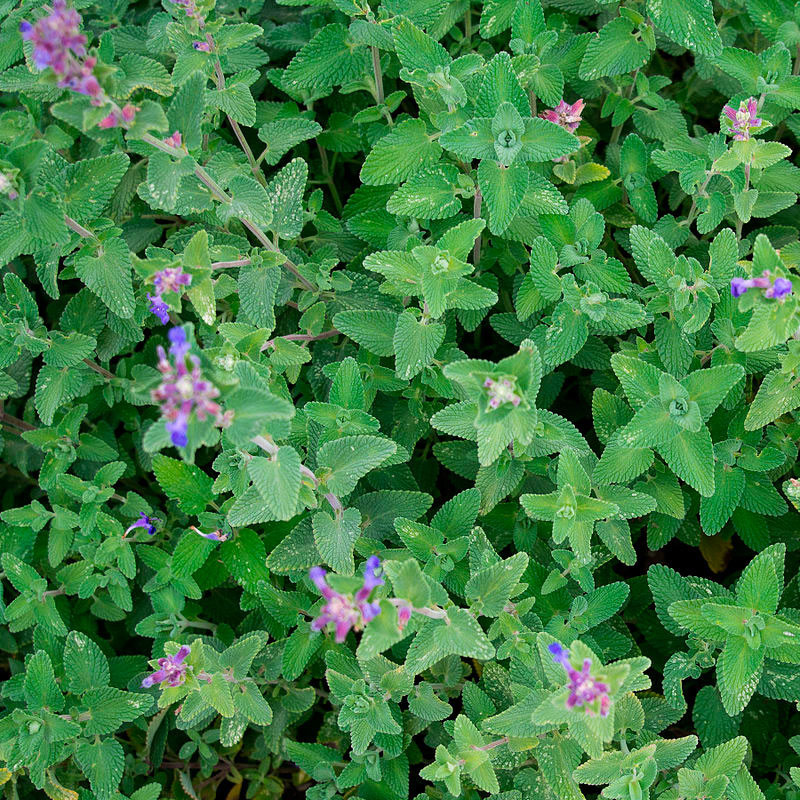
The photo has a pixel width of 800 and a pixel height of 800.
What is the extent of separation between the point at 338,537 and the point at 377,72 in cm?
189

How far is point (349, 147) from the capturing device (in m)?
3.61

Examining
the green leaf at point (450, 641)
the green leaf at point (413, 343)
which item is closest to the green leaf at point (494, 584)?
the green leaf at point (450, 641)

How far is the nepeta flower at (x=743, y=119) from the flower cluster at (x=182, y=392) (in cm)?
209

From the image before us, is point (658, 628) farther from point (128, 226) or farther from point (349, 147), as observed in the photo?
point (128, 226)

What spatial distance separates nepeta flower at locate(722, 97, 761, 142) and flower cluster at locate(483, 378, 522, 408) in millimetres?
1317

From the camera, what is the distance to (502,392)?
2.33 meters

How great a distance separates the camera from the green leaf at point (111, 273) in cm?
286

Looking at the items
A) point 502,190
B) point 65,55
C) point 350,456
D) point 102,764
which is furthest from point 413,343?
point 102,764

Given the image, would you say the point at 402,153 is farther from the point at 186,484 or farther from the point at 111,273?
the point at 186,484

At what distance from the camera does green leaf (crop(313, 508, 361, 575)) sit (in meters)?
2.61

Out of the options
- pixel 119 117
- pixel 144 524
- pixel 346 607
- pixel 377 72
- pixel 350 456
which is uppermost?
pixel 119 117

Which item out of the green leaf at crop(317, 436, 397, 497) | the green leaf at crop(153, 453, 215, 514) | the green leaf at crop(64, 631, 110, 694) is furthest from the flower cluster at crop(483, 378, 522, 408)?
the green leaf at crop(64, 631, 110, 694)

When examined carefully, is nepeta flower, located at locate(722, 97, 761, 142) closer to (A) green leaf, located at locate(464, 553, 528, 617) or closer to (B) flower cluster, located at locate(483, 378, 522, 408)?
(B) flower cluster, located at locate(483, 378, 522, 408)

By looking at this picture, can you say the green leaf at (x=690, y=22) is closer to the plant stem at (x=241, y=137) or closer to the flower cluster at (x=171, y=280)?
the plant stem at (x=241, y=137)
